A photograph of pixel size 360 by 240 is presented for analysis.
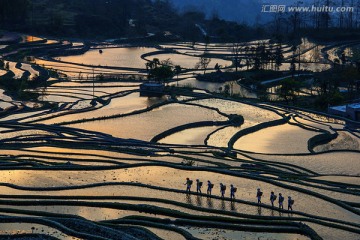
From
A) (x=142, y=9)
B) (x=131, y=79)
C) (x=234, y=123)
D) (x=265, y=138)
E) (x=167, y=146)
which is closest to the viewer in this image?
(x=167, y=146)

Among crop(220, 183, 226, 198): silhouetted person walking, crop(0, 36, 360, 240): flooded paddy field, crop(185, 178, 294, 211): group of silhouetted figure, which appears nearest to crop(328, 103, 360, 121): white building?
crop(0, 36, 360, 240): flooded paddy field

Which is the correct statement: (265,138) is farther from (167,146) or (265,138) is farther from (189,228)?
(189,228)

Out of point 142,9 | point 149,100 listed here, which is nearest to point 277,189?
point 149,100

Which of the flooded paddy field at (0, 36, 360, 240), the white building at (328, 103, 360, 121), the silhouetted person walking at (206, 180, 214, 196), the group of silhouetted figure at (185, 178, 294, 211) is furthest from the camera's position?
the white building at (328, 103, 360, 121)

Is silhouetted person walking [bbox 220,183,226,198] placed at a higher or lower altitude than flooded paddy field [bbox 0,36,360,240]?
higher

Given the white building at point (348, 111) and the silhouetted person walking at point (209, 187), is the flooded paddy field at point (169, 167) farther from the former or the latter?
the white building at point (348, 111)

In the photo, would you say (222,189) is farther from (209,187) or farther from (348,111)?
(348,111)

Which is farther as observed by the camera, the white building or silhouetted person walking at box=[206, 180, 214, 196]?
the white building

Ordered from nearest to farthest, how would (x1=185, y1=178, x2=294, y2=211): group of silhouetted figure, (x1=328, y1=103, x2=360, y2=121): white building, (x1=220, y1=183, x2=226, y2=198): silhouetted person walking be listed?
(x1=185, y1=178, x2=294, y2=211): group of silhouetted figure
(x1=220, y1=183, x2=226, y2=198): silhouetted person walking
(x1=328, y1=103, x2=360, y2=121): white building

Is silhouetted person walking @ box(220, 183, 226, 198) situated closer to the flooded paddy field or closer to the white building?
the flooded paddy field

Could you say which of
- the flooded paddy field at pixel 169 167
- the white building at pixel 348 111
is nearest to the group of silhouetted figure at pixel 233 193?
the flooded paddy field at pixel 169 167
